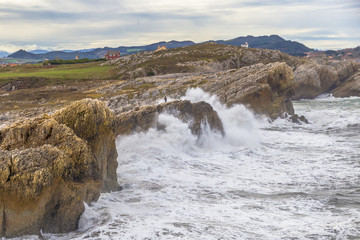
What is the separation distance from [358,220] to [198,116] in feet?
47.9

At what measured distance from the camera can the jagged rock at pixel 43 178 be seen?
9.95 metres

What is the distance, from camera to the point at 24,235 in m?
10.1

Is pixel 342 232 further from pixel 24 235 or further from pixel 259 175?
pixel 24 235

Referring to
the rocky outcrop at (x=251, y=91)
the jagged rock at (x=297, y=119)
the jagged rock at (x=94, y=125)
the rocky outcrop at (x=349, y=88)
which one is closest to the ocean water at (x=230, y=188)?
the jagged rock at (x=94, y=125)

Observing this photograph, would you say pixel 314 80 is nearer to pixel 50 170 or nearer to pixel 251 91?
pixel 251 91

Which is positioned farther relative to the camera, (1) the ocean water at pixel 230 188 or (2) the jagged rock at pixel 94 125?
(2) the jagged rock at pixel 94 125

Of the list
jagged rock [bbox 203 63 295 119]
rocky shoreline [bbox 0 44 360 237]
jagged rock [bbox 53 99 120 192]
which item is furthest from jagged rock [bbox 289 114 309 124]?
jagged rock [bbox 53 99 120 192]

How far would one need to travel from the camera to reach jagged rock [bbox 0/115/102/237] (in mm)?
9953

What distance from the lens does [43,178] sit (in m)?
10.3

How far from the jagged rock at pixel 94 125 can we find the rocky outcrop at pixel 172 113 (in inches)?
327

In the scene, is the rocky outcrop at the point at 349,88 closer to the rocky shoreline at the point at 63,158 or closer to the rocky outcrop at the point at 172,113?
the rocky outcrop at the point at 172,113

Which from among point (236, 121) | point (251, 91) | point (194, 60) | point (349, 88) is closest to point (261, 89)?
point (251, 91)

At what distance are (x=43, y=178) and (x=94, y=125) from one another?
387 centimetres

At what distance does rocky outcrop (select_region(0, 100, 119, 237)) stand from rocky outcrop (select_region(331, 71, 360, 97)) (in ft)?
176
